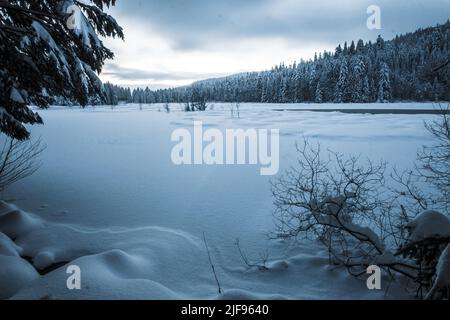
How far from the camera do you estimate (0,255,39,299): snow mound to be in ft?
10.1

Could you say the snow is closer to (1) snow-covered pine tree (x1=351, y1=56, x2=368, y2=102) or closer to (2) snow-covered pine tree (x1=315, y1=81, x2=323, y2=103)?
(1) snow-covered pine tree (x1=351, y1=56, x2=368, y2=102)

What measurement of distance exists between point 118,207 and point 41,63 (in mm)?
3305

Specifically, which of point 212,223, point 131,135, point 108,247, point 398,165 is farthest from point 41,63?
point 131,135

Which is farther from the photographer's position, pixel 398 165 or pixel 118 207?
pixel 398 165

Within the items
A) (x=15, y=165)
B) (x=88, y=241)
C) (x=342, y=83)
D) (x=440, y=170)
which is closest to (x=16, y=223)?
(x=88, y=241)

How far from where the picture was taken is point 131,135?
53.9 feet

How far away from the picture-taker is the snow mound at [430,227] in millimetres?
2914

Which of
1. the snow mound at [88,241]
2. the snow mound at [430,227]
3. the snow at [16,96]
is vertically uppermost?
the snow at [16,96]

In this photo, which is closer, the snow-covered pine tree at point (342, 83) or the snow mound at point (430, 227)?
the snow mound at point (430, 227)

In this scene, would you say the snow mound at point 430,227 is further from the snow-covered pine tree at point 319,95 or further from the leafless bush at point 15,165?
the snow-covered pine tree at point 319,95

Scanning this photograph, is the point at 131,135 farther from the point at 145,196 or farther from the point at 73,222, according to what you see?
the point at 73,222

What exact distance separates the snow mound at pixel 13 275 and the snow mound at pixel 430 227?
14.4ft

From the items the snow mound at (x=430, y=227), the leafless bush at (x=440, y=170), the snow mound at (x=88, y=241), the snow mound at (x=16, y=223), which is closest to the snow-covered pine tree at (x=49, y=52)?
the snow mound at (x=16, y=223)

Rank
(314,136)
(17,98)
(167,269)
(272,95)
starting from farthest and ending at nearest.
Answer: (272,95)
(314,136)
(17,98)
(167,269)
